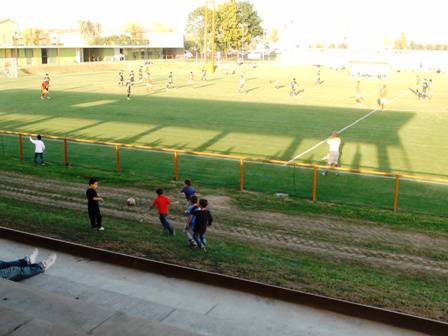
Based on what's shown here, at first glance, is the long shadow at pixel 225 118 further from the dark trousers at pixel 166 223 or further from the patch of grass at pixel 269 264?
the patch of grass at pixel 269 264

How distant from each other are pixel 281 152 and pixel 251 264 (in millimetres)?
12666

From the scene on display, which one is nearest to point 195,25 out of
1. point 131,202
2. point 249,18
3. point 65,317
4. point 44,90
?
point 249,18

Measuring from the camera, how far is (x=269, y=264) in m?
10.6

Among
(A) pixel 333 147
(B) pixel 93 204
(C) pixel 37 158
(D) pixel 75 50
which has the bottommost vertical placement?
(C) pixel 37 158

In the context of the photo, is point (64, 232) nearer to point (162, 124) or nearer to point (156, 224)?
point (156, 224)

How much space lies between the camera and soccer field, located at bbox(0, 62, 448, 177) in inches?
919

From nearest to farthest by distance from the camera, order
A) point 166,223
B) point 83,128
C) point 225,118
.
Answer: point 166,223 < point 83,128 < point 225,118

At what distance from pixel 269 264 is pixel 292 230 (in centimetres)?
260

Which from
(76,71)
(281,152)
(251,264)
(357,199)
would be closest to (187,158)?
(281,152)

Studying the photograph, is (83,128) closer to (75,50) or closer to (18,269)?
(18,269)

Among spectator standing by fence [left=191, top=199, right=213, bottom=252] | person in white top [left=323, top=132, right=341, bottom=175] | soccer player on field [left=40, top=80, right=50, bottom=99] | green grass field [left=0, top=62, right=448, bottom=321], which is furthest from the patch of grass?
soccer player on field [left=40, top=80, right=50, bottom=99]

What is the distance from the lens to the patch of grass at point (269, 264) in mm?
9203

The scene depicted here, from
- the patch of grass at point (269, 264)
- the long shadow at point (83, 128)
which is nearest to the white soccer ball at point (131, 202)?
the patch of grass at point (269, 264)

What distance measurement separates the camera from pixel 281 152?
2281 cm
